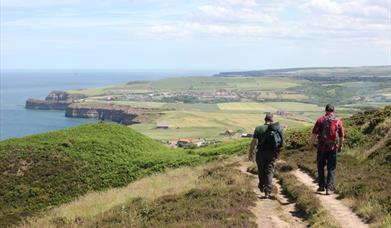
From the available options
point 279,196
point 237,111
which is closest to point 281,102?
point 237,111

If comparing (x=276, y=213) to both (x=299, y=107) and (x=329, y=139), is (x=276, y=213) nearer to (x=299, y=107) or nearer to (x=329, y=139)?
(x=329, y=139)

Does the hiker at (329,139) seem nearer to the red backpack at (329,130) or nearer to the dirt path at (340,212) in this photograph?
the red backpack at (329,130)

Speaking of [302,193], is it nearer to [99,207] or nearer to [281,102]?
[99,207]

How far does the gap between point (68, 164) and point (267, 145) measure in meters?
17.5

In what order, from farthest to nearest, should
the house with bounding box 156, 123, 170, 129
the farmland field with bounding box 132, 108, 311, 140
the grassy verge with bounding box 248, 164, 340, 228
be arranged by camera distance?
the house with bounding box 156, 123, 170, 129
the farmland field with bounding box 132, 108, 311, 140
the grassy verge with bounding box 248, 164, 340, 228

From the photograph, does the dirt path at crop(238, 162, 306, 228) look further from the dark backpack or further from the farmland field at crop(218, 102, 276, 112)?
the farmland field at crop(218, 102, 276, 112)

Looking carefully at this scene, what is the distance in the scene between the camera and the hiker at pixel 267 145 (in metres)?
14.3

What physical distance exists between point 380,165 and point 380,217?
712cm

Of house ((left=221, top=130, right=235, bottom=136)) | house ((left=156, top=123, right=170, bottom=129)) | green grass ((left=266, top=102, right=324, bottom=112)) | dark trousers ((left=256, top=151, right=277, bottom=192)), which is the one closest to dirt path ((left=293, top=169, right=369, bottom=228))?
dark trousers ((left=256, top=151, right=277, bottom=192))

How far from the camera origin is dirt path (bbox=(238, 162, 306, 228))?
11898mm

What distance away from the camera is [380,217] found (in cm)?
1110

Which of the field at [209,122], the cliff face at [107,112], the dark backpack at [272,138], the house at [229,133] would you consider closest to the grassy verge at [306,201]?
the dark backpack at [272,138]

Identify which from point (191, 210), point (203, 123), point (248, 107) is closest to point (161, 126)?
point (203, 123)

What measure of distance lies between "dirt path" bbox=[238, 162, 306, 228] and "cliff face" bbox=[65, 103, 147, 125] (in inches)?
5474
